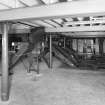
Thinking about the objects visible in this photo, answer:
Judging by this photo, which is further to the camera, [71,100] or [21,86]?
[21,86]

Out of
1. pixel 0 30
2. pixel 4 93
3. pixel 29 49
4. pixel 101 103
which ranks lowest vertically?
pixel 101 103

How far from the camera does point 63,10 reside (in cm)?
187

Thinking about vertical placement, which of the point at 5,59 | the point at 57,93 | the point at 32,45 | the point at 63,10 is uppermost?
the point at 63,10

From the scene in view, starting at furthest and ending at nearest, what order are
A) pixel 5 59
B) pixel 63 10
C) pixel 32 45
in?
pixel 32 45, pixel 5 59, pixel 63 10

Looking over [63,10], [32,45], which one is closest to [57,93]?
[63,10]

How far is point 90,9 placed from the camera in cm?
173

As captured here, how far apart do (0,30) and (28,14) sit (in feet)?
3.29

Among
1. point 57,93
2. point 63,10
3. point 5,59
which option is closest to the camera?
point 63,10

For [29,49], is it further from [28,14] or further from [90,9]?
[90,9]

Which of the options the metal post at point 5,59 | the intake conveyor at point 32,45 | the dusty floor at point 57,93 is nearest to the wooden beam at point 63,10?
the metal post at point 5,59

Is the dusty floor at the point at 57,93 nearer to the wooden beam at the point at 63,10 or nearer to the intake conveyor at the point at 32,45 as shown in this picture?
the intake conveyor at the point at 32,45

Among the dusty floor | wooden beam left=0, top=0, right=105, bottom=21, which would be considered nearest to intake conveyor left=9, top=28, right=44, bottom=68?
the dusty floor

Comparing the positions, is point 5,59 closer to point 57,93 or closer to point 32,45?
point 57,93

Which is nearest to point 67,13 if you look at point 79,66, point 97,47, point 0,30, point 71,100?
point 0,30
